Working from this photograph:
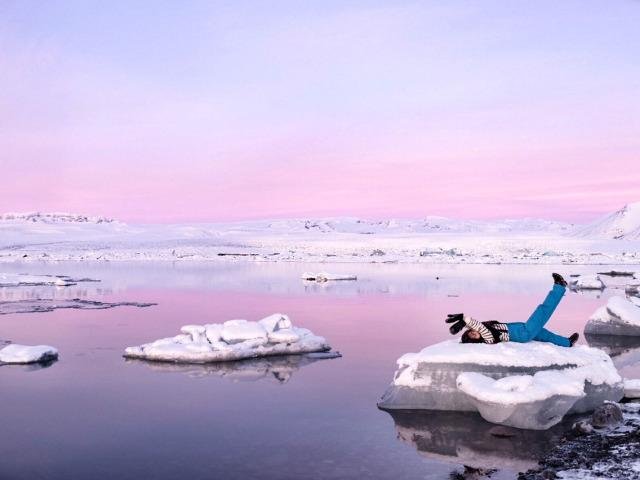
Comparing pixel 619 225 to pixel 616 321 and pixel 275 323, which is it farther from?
pixel 275 323

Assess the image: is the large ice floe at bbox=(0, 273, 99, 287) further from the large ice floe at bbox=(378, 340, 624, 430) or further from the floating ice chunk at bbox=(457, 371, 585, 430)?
the floating ice chunk at bbox=(457, 371, 585, 430)

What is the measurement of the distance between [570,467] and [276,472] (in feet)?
8.09

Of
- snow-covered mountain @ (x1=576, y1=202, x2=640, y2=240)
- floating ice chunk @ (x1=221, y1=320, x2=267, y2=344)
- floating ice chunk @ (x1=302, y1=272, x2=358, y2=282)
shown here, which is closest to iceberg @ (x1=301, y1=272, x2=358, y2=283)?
floating ice chunk @ (x1=302, y1=272, x2=358, y2=282)

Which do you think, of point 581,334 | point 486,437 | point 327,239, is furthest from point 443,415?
point 327,239

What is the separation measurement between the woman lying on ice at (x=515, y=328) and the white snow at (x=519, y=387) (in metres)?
0.78

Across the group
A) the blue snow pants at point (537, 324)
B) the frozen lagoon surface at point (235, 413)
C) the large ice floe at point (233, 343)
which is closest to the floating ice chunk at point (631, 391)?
the blue snow pants at point (537, 324)

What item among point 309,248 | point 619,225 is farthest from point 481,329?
point 619,225

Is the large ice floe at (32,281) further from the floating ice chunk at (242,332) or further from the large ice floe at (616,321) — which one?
the large ice floe at (616,321)

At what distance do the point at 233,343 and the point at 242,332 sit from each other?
0.79ft

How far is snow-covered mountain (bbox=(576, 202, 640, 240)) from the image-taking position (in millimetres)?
88681

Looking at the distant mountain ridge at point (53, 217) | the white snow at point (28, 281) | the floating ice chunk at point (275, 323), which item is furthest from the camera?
the distant mountain ridge at point (53, 217)

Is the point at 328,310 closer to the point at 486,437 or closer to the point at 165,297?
the point at 165,297

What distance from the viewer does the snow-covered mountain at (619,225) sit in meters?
88.7

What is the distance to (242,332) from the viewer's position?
37.3 feet
